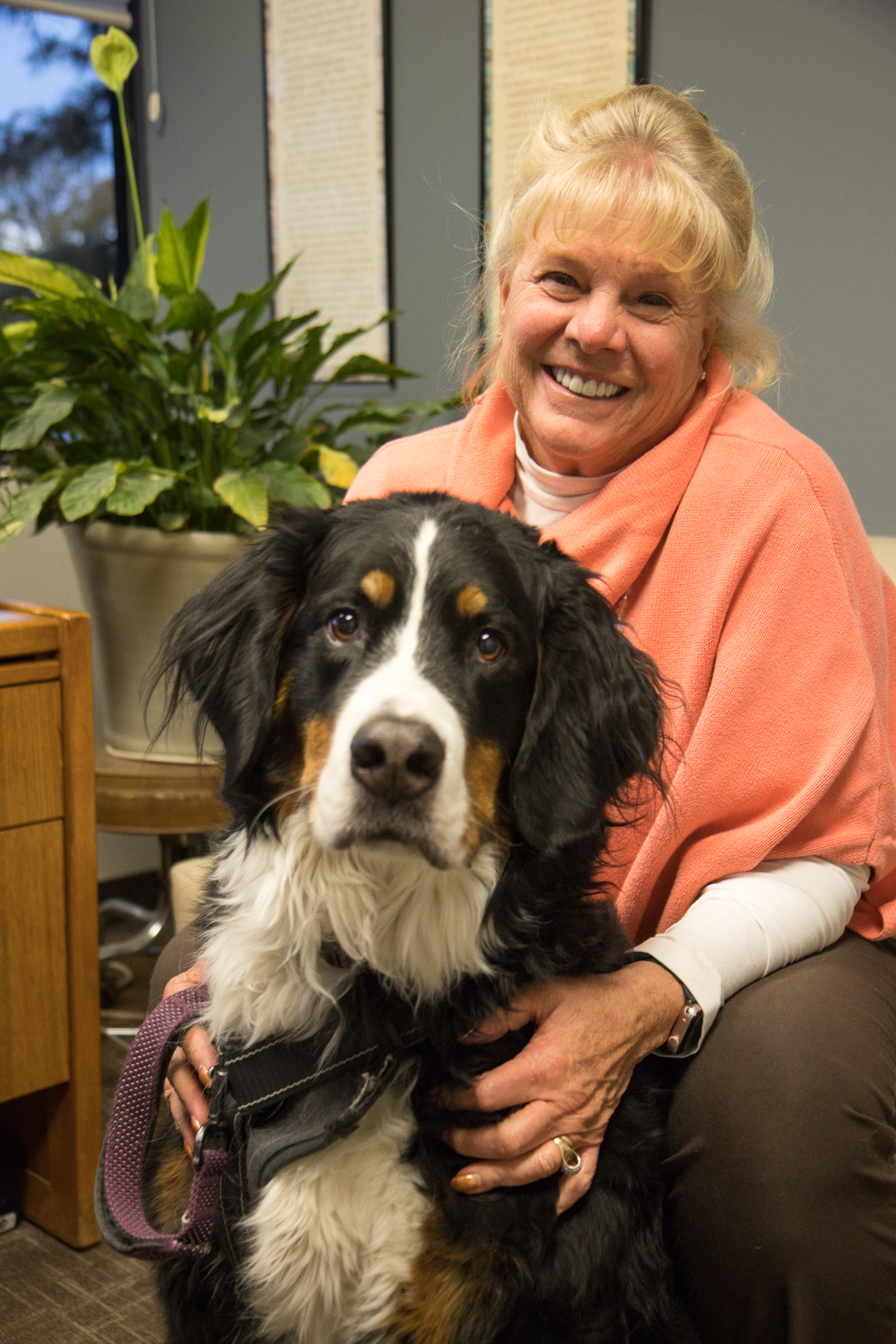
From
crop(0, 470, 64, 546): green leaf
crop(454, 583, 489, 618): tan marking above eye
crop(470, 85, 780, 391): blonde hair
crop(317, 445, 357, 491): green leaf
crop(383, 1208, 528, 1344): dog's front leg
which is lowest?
crop(383, 1208, 528, 1344): dog's front leg

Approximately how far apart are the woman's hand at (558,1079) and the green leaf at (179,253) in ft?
6.16

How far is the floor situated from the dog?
2.55 feet

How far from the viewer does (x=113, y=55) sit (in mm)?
2615

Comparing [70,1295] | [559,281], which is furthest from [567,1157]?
[70,1295]

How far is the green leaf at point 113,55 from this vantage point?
8.54ft

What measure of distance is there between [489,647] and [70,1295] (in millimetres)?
1444

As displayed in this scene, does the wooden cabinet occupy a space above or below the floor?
above

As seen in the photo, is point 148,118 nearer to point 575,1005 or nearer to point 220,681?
point 220,681

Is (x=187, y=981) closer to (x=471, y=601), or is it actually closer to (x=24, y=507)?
(x=471, y=601)

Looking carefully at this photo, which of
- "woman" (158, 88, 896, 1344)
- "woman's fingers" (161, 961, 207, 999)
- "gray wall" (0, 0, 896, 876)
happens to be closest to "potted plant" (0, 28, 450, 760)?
"gray wall" (0, 0, 896, 876)

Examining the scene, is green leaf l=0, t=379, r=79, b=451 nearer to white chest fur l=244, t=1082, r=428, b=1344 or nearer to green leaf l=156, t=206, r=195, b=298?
green leaf l=156, t=206, r=195, b=298

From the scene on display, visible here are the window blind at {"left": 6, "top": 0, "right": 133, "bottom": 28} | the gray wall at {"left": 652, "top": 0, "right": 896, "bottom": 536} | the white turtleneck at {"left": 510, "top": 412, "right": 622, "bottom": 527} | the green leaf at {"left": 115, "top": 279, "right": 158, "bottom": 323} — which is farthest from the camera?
the window blind at {"left": 6, "top": 0, "right": 133, "bottom": 28}

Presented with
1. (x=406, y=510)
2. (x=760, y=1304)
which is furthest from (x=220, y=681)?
(x=760, y=1304)

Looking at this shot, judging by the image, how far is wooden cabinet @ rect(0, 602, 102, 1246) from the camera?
5.81 feet
